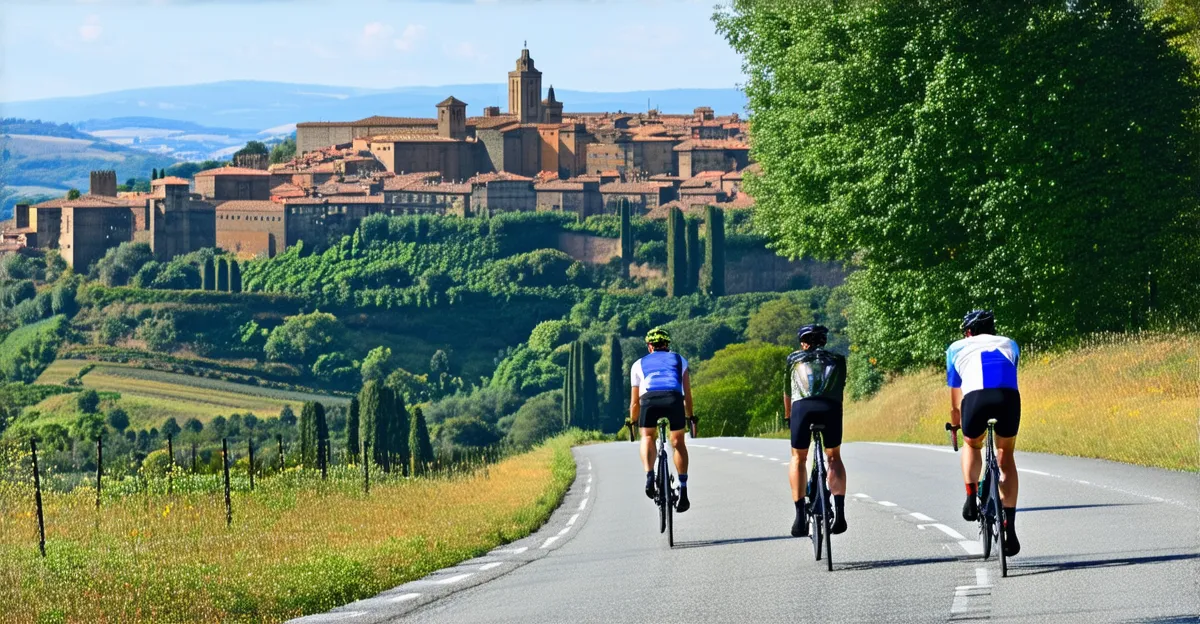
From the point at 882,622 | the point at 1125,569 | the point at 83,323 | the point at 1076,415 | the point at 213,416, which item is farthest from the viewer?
the point at 83,323

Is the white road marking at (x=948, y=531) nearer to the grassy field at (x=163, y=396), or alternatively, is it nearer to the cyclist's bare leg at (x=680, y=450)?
the cyclist's bare leg at (x=680, y=450)

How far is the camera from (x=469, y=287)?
537ft

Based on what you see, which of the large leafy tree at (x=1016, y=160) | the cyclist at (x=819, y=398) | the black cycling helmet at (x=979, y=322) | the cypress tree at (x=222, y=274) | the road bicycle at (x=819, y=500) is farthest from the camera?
the cypress tree at (x=222, y=274)

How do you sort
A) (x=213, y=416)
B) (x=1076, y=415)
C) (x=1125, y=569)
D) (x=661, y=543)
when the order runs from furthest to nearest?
(x=213, y=416) < (x=1076, y=415) < (x=661, y=543) < (x=1125, y=569)

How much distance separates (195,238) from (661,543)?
163858mm

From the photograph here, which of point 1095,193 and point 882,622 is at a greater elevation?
point 1095,193

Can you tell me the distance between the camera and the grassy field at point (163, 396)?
124 metres

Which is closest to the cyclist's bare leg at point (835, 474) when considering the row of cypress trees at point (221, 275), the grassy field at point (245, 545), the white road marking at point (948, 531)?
the white road marking at point (948, 531)

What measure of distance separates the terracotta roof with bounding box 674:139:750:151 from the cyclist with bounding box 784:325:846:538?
176 m

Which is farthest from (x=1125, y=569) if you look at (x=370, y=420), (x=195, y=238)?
Result: (x=195, y=238)

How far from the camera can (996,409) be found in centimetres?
1134

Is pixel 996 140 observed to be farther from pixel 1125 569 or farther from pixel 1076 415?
pixel 1125 569

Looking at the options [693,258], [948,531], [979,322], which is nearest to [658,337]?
[948,531]

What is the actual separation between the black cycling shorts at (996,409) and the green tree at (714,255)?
142208mm
